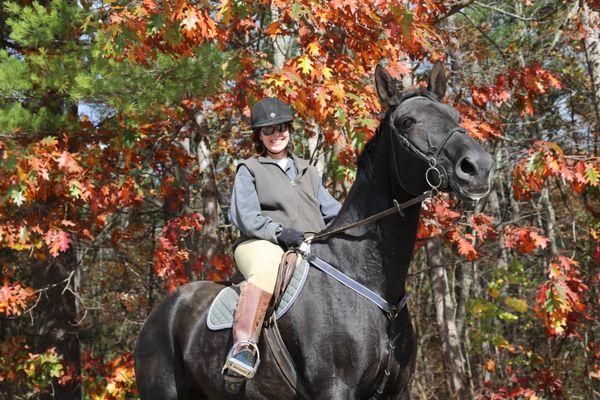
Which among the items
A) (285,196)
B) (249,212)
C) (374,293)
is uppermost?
(285,196)

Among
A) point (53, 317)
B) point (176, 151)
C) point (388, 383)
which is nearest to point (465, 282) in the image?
point (176, 151)

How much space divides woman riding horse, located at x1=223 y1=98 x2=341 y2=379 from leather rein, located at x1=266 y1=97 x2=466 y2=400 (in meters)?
0.14

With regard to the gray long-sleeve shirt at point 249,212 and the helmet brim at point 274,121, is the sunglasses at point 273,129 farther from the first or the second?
the gray long-sleeve shirt at point 249,212

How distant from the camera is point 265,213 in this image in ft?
12.8

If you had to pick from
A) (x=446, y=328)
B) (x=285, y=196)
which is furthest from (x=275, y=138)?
(x=446, y=328)

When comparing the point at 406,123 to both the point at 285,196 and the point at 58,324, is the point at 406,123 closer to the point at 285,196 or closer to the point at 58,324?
the point at 285,196

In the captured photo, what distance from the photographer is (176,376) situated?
14.5 feet

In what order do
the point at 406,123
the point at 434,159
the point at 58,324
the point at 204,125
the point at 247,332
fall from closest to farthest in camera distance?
the point at 434,159
the point at 406,123
the point at 247,332
the point at 204,125
the point at 58,324

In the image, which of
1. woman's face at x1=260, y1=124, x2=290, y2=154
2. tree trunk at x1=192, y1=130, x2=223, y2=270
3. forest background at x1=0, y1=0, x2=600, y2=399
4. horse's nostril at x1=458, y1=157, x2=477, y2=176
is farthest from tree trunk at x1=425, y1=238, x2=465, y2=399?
horse's nostril at x1=458, y1=157, x2=477, y2=176

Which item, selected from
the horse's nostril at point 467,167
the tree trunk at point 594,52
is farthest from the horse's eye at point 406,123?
the tree trunk at point 594,52

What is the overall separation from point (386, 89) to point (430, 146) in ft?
1.75

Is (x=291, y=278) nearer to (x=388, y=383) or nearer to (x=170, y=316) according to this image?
(x=388, y=383)

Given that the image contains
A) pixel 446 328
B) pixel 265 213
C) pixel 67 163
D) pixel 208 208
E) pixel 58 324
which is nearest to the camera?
pixel 265 213

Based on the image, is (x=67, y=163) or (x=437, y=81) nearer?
(x=437, y=81)
